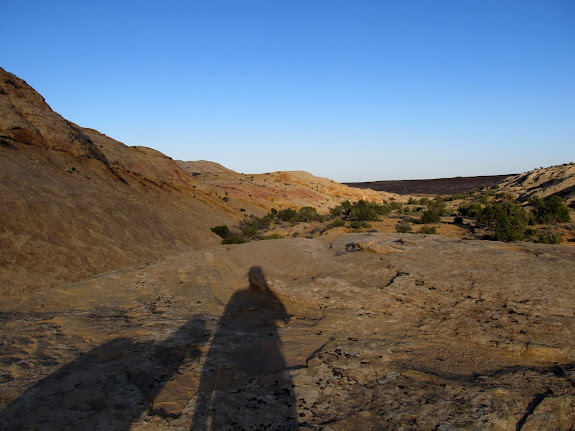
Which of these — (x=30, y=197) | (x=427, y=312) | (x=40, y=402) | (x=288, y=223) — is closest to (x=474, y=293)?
(x=427, y=312)

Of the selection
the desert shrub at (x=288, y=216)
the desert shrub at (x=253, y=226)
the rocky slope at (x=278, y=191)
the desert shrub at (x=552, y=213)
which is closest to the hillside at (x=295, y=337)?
the desert shrub at (x=253, y=226)

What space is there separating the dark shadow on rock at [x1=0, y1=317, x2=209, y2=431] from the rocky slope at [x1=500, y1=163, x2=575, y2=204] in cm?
2859

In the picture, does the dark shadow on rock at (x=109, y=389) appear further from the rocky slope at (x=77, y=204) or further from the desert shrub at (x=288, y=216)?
the desert shrub at (x=288, y=216)

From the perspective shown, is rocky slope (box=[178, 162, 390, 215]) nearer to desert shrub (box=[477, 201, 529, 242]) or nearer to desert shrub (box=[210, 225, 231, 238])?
desert shrub (box=[210, 225, 231, 238])

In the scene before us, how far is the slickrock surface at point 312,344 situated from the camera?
321 centimetres

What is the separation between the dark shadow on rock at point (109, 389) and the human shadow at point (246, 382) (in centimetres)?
24

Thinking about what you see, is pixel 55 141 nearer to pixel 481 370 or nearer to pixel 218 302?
pixel 218 302

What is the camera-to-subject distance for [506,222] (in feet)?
53.5

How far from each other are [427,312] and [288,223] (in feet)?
79.5

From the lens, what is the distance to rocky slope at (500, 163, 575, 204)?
98.4 feet

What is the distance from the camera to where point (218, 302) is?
21.8 feet

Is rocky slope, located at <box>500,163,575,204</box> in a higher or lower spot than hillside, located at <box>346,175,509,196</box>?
lower

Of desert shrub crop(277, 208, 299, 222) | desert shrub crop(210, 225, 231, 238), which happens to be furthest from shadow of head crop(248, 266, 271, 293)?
desert shrub crop(277, 208, 299, 222)

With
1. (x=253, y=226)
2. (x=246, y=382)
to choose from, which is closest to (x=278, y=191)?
(x=253, y=226)
